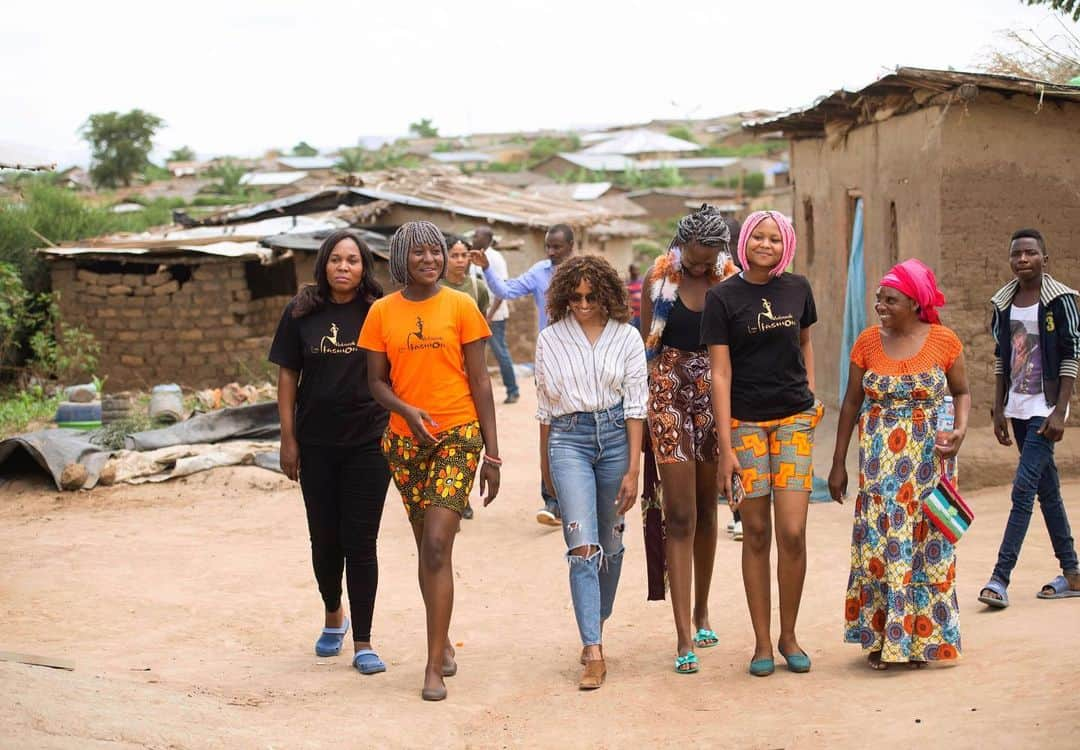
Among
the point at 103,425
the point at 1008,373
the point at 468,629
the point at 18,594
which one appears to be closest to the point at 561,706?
the point at 468,629

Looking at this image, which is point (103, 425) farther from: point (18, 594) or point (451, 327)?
point (451, 327)

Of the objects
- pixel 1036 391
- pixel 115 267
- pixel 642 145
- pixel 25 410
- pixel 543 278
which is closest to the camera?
pixel 1036 391

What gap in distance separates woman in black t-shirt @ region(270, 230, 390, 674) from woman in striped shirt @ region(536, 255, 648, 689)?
868 millimetres

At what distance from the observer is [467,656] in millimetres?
6359

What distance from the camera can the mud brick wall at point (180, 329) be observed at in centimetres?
1688

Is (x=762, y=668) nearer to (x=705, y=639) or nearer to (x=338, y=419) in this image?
(x=705, y=639)

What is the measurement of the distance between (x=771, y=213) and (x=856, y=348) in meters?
0.68

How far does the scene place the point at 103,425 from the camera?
488 inches

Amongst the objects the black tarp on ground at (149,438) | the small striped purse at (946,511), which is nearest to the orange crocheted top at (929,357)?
the small striped purse at (946,511)

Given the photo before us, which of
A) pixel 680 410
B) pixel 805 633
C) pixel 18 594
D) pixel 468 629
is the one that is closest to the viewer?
pixel 680 410

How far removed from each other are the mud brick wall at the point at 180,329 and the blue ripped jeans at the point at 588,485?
11.8 metres

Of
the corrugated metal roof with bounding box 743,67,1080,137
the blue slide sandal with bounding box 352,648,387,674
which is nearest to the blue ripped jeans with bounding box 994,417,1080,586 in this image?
the blue slide sandal with bounding box 352,648,387,674

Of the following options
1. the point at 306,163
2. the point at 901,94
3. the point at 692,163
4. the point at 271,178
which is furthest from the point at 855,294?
the point at 306,163

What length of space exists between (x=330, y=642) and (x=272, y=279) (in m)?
12.0
